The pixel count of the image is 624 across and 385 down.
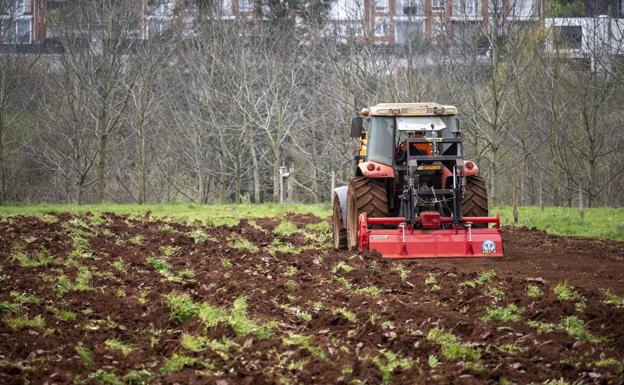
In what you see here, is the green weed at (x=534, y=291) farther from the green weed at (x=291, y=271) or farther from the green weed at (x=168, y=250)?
the green weed at (x=168, y=250)

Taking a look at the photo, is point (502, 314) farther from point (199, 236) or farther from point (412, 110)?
point (199, 236)

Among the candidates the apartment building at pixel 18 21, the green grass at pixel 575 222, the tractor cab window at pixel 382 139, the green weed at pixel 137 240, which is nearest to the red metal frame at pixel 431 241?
the tractor cab window at pixel 382 139

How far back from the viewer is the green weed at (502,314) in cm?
851

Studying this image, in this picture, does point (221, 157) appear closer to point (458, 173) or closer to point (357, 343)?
point (458, 173)

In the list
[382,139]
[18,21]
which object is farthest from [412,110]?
[18,21]

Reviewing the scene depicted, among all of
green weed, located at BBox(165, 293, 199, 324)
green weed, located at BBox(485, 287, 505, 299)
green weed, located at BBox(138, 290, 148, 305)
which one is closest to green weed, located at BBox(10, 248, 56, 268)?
green weed, located at BBox(138, 290, 148, 305)

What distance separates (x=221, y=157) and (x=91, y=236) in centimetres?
2309

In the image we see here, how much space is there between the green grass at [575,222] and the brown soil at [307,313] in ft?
18.4

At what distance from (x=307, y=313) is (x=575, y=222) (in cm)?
1486

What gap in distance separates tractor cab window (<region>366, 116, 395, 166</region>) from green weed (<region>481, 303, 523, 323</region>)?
20.5ft

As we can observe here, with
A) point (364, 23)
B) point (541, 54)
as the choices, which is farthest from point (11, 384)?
point (364, 23)

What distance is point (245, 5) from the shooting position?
137ft

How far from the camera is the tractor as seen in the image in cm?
1370

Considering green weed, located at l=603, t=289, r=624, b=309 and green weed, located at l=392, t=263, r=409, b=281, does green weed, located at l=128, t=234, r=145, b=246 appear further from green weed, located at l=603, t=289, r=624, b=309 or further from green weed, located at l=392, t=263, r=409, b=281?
green weed, located at l=603, t=289, r=624, b=309
